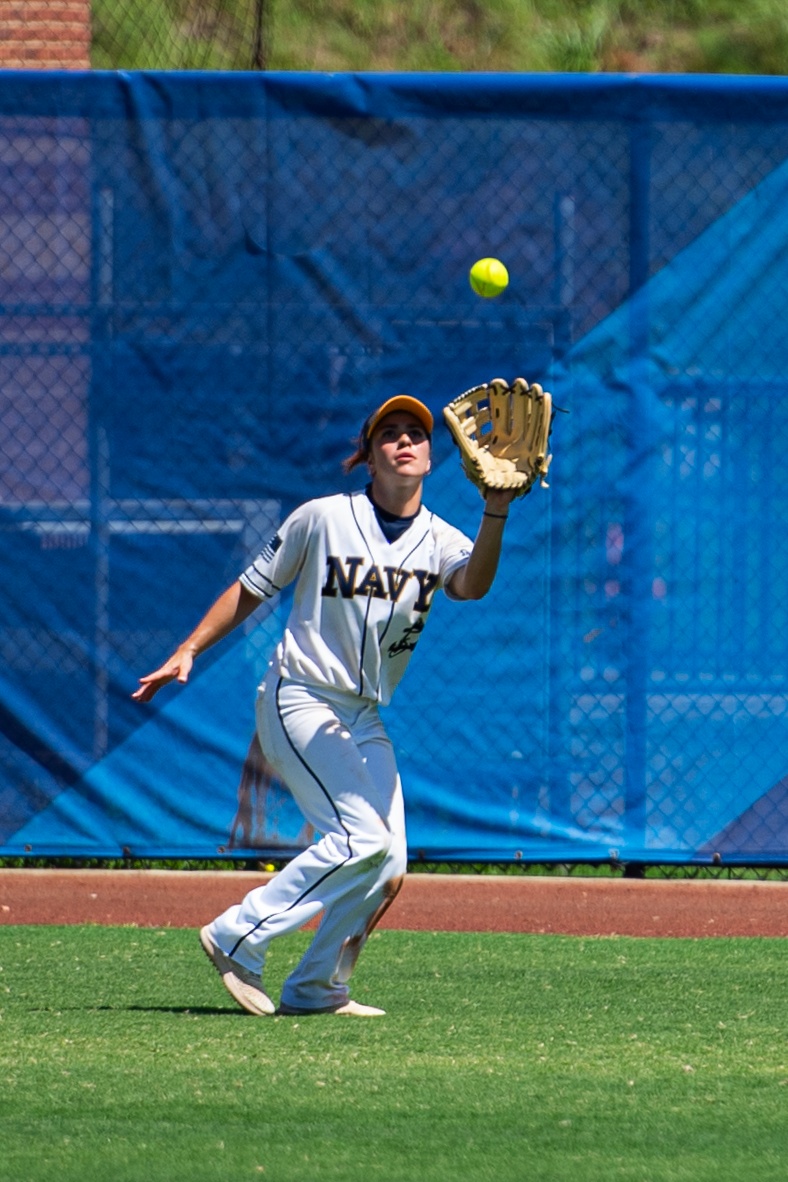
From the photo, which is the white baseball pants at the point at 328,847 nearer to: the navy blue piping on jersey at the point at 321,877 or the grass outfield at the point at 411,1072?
the navy blue piping on jersey at the point at 321,877

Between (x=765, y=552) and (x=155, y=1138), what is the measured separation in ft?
14.1

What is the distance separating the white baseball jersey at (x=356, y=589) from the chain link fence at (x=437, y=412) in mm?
2239

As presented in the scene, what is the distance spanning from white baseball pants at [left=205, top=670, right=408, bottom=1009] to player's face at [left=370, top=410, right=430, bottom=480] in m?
0.61

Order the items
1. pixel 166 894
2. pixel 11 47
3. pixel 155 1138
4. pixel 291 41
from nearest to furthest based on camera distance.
→ pixel 155 1138 < pixel 166 894 < pixel 11 47 < pixel 291 41

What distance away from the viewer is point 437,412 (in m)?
7.16

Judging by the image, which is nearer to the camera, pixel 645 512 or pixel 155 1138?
pixel 155 1138

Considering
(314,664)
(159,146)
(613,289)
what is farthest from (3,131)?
(314,664)

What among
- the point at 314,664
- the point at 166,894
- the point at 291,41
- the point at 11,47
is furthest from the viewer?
the point at 291,41

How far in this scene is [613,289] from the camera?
7.11 metres

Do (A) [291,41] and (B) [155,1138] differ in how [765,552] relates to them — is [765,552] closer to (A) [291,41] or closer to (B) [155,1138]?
(B) [155,1138]

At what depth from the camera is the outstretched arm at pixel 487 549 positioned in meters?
4.61

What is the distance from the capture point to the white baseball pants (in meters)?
4.66

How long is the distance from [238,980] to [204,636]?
904 mm

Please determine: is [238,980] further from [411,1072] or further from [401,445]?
[401,445]
